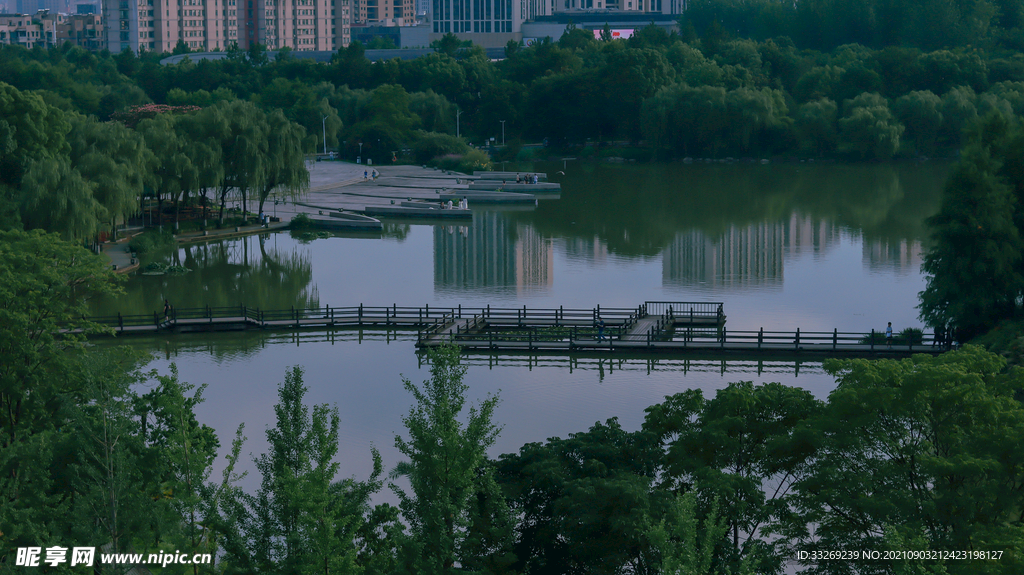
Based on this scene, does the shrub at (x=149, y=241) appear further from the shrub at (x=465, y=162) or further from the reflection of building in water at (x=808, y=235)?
the shrub at (x=465, y=162)

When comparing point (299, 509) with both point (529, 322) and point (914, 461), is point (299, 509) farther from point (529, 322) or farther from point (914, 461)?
point (529, 322)

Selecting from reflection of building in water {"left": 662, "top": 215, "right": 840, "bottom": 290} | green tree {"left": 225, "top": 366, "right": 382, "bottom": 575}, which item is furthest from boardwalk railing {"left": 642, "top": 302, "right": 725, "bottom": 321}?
green tree {"left": 225, "top": 366, "right": 382, "bottom": 575}

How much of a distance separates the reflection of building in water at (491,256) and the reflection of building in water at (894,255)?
52.0ft

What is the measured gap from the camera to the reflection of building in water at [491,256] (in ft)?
163

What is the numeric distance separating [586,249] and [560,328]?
20.1 meters

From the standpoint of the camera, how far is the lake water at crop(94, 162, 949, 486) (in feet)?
106

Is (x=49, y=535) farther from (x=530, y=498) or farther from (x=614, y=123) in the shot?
(x=614, y=123)

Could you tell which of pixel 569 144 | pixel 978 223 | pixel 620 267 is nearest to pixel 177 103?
pixel 569 144

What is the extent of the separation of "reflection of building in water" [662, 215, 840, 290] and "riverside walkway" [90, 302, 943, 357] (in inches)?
277

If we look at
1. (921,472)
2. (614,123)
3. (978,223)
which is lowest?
(921,472)

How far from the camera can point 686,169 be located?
98625 mm

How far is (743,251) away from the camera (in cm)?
5647

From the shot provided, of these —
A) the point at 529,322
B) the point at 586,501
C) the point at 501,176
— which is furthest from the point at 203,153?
the point at 586,501

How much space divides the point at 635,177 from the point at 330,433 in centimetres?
7714
